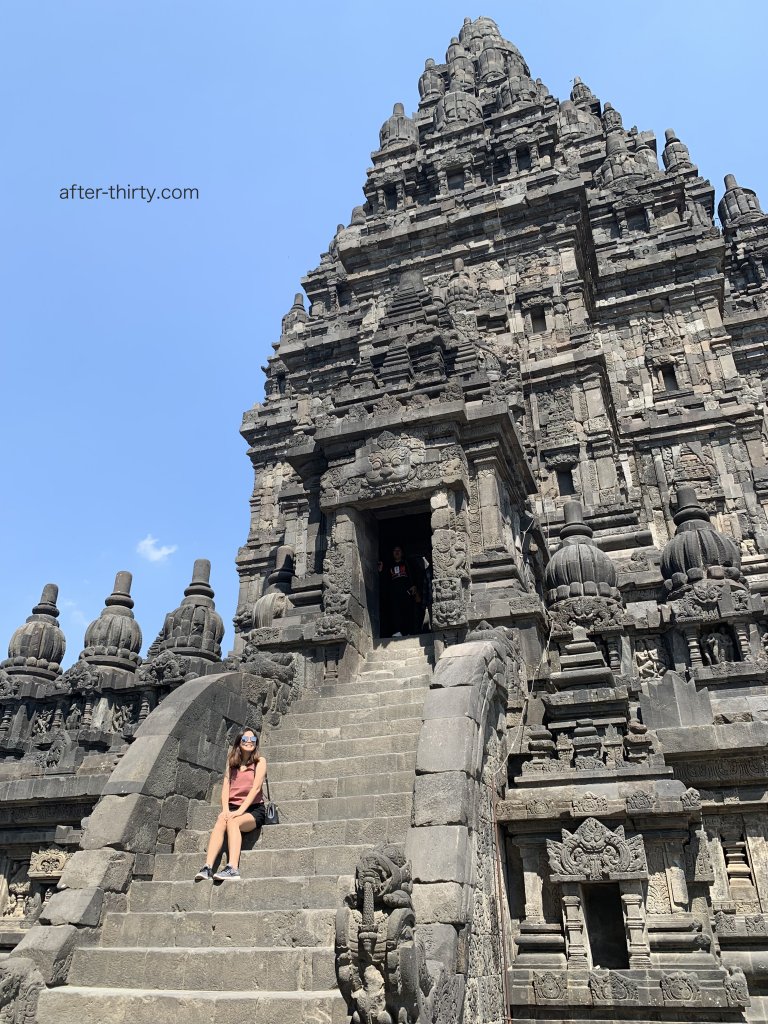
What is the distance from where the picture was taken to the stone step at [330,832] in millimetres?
7469

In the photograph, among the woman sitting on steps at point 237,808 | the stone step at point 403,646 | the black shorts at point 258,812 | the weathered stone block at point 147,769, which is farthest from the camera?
the stone step at point 403,646

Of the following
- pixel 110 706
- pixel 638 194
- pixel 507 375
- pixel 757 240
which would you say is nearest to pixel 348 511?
pixel 110 706

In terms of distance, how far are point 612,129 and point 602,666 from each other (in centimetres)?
3644

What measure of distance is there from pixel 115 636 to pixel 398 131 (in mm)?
25936

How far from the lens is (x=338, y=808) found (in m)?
8.07

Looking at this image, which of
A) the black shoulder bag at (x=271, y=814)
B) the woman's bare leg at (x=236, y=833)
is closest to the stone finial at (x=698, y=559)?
the black shoulder bag at (x=271, y=814)

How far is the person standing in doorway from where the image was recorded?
14828 millimetres

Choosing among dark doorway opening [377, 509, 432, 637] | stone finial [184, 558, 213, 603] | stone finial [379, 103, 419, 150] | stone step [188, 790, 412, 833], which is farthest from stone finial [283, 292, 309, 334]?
stone step [188, 790, 412, 833]

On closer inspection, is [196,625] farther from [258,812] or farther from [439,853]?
[439,853]

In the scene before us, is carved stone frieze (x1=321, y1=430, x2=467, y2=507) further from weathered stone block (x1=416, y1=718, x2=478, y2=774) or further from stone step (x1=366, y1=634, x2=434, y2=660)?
weathered stone block (x1=416, y1=718, x2=478, y2=774)

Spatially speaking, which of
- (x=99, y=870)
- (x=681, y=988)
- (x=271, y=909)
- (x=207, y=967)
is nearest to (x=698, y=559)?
(x=681, y=988)

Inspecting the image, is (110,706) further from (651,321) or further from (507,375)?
(651,321)

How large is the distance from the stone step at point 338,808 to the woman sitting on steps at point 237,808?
0.46 meters

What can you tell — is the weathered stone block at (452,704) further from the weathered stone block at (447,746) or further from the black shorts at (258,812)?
the black shorts at (258,812)
